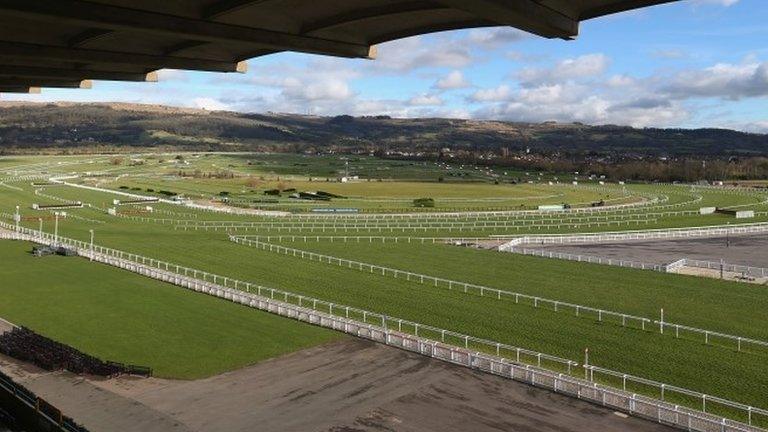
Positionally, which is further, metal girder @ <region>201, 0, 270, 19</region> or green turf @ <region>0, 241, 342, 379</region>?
green turf @ <region>0, 241, 342, 379</region>

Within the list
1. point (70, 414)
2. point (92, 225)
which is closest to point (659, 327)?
point (70, 414)

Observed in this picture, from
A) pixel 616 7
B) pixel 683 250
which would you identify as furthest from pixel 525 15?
pixel 683 250

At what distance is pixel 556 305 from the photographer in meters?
36.0

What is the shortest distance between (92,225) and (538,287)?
171 ft

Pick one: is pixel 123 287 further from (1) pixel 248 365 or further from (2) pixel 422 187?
(2) pixel 422 187

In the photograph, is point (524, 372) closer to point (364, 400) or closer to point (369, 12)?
point (364, 400)

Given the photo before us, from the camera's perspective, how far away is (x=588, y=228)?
76.4m

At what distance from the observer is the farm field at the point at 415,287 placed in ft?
90.0

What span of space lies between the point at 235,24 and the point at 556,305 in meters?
26.5

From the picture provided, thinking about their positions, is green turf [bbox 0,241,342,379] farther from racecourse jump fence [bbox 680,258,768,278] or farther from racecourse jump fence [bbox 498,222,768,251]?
racecourse jump fence [bbox 680,258,768,278]

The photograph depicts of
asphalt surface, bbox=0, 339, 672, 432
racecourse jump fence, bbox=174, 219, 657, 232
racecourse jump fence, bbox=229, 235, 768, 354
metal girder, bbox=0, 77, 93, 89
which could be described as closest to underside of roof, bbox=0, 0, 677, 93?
metal girder, bbox=0, 77, 93, 89

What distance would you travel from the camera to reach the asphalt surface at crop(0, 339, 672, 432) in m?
19.4

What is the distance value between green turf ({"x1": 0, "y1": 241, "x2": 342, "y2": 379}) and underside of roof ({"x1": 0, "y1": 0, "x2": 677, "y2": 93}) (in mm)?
11982

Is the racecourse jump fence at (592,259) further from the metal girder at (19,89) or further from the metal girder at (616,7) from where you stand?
the metal girder at (616,7)
